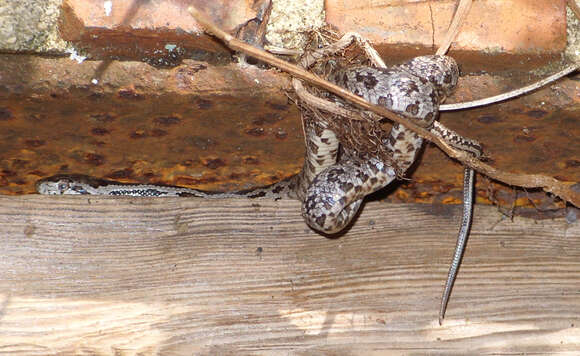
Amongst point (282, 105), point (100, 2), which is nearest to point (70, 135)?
point (100, 2)

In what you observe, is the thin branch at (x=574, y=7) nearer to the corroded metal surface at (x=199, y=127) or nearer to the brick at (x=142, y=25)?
the corroded metal surface at (x=199, y=127)

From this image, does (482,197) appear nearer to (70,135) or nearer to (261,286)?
(261,286)

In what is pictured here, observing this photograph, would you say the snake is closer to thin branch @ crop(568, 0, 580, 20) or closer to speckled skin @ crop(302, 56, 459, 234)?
speckled skin @ crop(302, 56, 459, 234)

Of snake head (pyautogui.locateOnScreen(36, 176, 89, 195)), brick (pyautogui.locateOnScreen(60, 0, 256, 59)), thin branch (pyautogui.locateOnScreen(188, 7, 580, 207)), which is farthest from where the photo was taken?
snake head (pyautogui.locateOnScreen(36, 176, 89, 195))

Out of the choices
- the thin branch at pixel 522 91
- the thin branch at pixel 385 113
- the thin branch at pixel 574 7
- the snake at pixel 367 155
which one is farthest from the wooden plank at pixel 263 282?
the thin branch at pixel 574 7

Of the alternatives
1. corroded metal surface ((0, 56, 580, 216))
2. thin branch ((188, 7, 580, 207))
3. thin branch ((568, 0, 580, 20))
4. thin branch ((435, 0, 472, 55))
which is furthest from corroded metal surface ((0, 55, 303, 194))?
thin branch ((568, 0, 580, 20))
